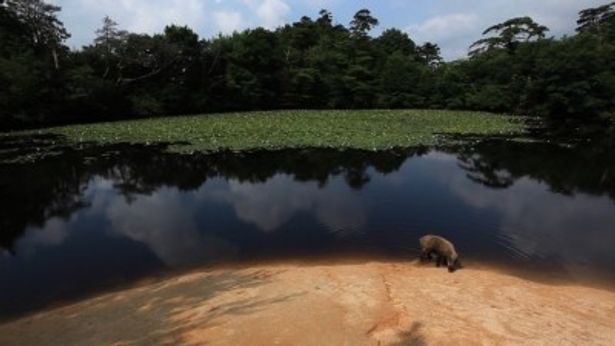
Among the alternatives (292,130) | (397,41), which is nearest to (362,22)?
(397,41)

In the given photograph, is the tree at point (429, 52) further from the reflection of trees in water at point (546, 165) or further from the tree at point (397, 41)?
the reflection of trees in water at point (546, 165)

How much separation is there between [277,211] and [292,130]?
15608 mm

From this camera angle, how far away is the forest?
35.6 metres

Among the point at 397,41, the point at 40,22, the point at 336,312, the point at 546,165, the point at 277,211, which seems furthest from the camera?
the point at 397,41

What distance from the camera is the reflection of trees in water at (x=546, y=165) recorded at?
17.8m

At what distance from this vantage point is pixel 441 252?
9.70 m

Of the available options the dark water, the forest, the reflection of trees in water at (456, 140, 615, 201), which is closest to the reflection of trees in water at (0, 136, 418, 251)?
the dark water

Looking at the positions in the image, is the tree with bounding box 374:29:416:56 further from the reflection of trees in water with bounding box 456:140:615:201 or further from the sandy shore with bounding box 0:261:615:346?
the sandy shore with bounding box 0:261:615:346

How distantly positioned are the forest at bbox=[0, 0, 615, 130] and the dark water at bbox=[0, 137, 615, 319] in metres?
13.7

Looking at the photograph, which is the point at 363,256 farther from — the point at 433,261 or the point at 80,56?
the point at 80,56

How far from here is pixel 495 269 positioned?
986 centimetres

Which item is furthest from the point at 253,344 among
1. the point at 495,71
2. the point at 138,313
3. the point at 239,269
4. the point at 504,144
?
the point at 495,71

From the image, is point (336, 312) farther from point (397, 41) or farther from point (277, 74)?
point (397, 41)

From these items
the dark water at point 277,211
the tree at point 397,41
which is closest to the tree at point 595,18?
the tree at point 397,41
